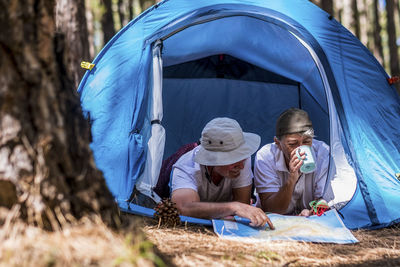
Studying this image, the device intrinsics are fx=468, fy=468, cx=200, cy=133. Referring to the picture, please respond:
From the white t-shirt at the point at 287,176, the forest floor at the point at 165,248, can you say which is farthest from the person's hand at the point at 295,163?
the forest floor at the point at 165,248

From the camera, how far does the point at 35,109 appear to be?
155 centimetres

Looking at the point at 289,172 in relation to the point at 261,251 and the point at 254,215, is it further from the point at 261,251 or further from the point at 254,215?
the point at 261,251

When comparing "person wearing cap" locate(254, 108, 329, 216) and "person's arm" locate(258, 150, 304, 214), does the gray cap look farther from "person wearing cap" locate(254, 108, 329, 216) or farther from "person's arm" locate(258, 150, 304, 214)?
"person's arm" locate(258, 150, 304, 214)

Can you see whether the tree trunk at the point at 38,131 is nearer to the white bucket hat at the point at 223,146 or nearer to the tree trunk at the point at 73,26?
the white bucket hat at the point at 223,146

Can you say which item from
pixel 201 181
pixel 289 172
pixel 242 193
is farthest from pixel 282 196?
pixel 201 181

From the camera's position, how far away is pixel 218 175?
3.06 meters

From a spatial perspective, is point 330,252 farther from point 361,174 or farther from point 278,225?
point 361,174

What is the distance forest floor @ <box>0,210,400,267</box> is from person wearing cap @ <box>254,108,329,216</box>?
520 millimetres

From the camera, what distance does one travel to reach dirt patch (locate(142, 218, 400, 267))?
2057mm

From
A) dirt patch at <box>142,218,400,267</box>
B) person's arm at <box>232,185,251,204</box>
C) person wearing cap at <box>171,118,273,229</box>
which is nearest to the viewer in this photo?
dirt patch at <box>142,218,400,267</box>

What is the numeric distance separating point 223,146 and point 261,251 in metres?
0.79

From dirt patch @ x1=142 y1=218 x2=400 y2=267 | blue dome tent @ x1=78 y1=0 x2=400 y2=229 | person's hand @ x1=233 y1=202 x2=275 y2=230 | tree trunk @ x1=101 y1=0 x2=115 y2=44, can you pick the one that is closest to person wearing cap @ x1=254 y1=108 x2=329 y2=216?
blue dome tent @ x1=78 y1=0 x2=400 y2=229

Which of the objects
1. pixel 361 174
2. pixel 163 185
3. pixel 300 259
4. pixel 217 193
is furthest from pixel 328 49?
pixel 300 259

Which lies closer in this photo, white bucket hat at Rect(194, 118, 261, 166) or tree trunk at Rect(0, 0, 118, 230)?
tree trunk at Rect(0, 0, 118, 230)
